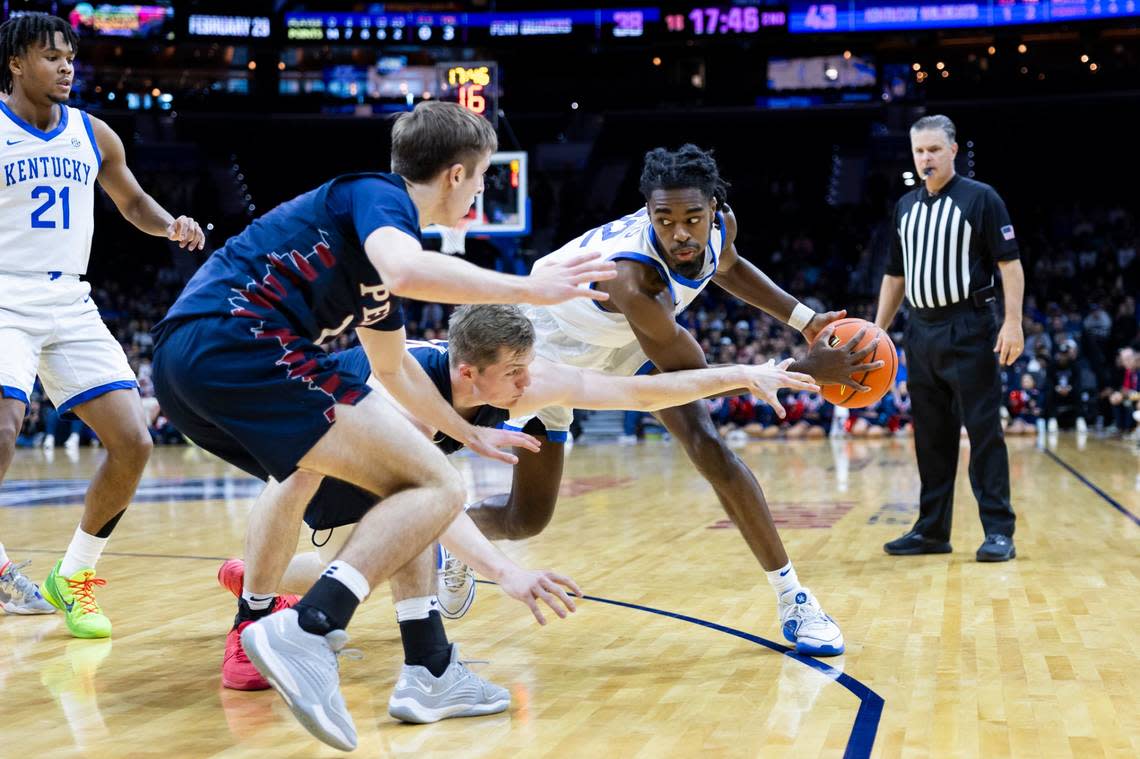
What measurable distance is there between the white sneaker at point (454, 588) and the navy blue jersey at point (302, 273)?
5.52 ft

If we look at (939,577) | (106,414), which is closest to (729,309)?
(939,577)

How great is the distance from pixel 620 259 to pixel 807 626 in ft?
4.68

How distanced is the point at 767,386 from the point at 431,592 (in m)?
1.14

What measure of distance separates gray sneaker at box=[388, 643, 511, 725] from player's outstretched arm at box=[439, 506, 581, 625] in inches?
10.2

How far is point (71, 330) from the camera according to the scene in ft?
14.8

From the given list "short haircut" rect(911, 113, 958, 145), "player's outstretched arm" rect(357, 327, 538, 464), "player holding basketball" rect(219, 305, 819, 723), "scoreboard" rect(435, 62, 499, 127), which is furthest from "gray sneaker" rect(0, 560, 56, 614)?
"scoreboard" rect(435, 62, 499, 127)

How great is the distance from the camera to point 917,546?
6.15 m

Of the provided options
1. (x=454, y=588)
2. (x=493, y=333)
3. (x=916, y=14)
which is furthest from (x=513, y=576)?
(x=916, y=14)

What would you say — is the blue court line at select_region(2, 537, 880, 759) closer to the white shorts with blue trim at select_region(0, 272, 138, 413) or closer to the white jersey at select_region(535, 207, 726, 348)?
the white jersey at select_region(535, 207, 726, 348)

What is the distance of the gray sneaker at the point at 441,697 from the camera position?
3.14 m

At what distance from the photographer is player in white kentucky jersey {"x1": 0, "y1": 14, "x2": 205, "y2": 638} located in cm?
439

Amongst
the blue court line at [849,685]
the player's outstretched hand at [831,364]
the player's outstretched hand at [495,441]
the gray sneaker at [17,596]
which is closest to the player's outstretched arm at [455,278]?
the player's outstretched hand at [495,441]

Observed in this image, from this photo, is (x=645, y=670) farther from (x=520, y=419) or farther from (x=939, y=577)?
(x=939, y=577)

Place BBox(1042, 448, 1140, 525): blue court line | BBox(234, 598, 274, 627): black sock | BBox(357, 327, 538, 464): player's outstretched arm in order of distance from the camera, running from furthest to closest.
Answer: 1. BBox(1042, 448, 1140, 525): blue court line
2. BBox(234, 598, 274, 627): black sock
3. BBox(357, 327, 538, 464): player's outstretched arm
